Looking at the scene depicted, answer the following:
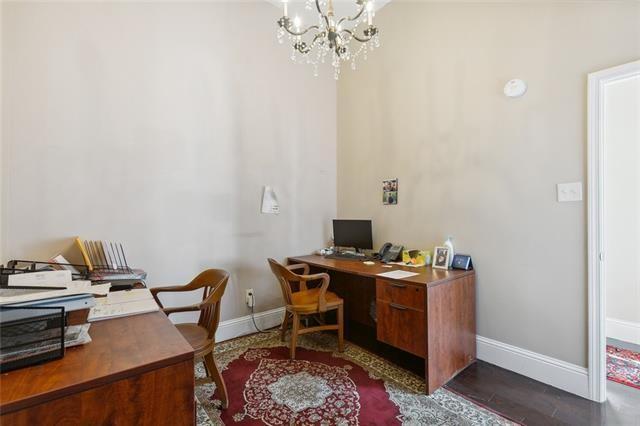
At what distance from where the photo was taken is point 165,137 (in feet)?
8.09

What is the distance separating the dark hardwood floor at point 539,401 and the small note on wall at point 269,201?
6.95ft

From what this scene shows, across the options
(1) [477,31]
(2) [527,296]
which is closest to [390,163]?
(1) [477,31]

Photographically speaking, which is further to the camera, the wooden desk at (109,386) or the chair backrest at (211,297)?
the chair backrest at (211,297)

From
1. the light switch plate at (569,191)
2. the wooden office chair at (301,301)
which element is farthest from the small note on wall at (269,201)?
the light switch plate at (569,191)

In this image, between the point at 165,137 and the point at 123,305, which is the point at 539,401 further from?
the point at 165,137

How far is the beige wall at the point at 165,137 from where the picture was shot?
6.41 feet

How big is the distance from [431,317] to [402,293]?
9.3 inches

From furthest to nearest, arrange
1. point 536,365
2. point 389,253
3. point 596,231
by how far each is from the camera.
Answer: point 389,253, point 536,365, point 596,231

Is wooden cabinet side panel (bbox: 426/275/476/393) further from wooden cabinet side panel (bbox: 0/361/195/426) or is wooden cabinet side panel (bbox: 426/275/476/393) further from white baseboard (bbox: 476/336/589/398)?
wooden cabinet side panel (bbox: 0/361/195/426)

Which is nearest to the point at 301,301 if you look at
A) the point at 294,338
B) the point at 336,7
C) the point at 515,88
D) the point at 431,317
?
the point at 294,338

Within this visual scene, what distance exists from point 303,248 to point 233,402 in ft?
5.65

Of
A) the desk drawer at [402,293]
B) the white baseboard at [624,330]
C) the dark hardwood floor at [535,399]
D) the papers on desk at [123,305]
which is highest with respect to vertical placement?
the papers on desk at [123,305]

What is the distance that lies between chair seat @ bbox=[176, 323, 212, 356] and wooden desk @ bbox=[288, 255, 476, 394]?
46.0 inches

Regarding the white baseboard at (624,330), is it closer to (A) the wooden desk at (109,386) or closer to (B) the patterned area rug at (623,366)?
(B) the patterned area rug at (623,366)
